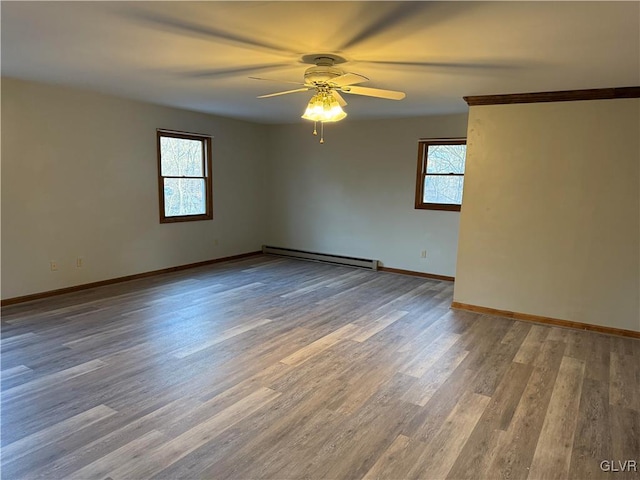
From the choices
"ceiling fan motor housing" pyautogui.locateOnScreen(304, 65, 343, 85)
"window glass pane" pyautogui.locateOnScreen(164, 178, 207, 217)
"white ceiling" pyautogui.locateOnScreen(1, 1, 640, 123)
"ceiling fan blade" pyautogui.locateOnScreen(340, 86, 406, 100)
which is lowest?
"window glass pane" pyautogui.locateOnScreen(164, 178, 207, 217)

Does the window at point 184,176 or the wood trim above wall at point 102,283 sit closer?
the wood trim above wall at point 102,283

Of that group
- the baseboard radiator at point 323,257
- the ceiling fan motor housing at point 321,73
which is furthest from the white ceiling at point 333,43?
the baseboard radiator at point 323,257

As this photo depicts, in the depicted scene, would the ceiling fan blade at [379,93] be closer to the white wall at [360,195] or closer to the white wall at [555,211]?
the white wall at [555,211]

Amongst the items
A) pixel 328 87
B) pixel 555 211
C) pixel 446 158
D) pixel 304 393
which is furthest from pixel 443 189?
pixel 304 393

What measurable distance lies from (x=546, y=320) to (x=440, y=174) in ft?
8.31

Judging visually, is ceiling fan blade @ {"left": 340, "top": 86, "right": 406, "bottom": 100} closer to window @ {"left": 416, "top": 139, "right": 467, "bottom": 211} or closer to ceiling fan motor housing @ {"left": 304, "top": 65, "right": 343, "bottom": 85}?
ceiling fan motor housing @ {"left": 304, "top": 65, "right": 343, "bottom": 85}

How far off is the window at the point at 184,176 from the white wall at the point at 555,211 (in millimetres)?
3953

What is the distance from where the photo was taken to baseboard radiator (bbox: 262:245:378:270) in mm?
6770

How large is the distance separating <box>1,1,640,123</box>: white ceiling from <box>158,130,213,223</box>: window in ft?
5.89

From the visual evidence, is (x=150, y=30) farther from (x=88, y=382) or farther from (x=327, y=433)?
(x=327, y=433)

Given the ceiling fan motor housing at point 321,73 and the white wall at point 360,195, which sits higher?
the ceiling fan motor housing at point 321,73

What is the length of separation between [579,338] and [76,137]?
576 cm

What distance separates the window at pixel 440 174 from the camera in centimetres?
591

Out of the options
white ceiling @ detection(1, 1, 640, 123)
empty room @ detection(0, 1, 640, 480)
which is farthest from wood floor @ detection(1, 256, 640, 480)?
white ceiling @ detection(1, 1, 640, 123)
